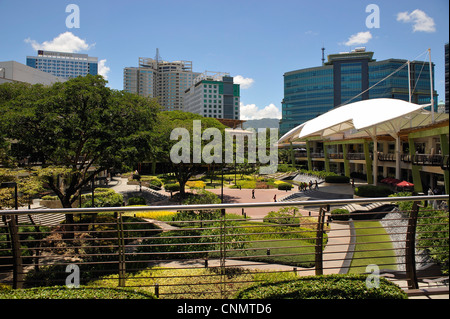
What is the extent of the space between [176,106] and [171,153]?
431ft

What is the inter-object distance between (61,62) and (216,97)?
4118 inches

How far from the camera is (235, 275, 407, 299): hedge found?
8.88 ft

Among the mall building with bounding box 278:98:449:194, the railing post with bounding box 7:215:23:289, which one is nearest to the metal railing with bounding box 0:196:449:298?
the railing post with bounding box 7:215:23:289

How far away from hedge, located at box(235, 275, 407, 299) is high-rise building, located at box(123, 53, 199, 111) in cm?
15322

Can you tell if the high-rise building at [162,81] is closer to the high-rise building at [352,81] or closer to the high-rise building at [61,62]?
the high-rise building at [61,62]

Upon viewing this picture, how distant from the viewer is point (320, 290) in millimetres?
2754

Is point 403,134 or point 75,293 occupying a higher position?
point 403,134

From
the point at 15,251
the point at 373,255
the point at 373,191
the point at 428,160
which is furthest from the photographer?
the point at 373,191

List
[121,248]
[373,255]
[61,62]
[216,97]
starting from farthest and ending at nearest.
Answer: [61,62] < [216,97] < [373,255] < [121,248]

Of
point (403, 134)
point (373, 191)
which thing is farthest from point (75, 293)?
point (403, 134)

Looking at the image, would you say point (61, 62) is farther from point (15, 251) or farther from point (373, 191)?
point (15, 251)

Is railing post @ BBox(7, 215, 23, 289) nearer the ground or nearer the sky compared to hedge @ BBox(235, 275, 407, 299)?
nearer the sky

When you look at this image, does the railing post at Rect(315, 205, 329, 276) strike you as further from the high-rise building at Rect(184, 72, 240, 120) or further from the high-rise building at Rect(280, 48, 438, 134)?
the high-rise building at Rect(184, 72, 240, 120)

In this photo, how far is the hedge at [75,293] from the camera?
106 inches
